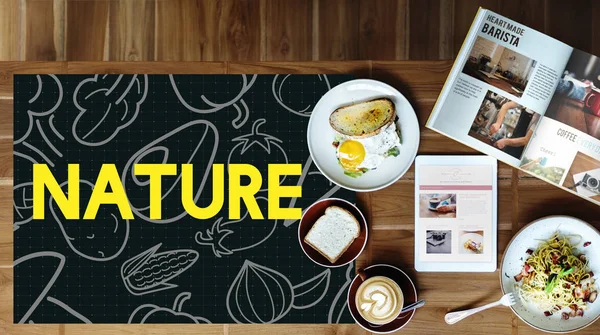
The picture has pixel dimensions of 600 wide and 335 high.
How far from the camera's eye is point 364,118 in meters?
1.19

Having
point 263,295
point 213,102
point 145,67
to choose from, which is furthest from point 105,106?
point 263,295

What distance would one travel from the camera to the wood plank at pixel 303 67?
3.96 feet

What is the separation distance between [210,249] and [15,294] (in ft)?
1.64

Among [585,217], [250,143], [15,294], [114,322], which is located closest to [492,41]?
[585,217]

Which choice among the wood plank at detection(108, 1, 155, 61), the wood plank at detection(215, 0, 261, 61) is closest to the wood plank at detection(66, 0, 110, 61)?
the wood plank at detection(108, 1, 155, 61)

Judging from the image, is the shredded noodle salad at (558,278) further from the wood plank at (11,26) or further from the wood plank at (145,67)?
the wood plank at (11,26)

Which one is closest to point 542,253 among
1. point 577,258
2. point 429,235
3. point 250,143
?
point 577,258

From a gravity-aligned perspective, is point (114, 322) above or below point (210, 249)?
below

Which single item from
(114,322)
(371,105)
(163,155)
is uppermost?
(371,105)

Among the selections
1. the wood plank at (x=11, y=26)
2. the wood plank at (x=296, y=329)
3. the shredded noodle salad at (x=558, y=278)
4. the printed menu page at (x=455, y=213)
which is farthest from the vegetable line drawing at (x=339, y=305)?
the wood plank at (x=11, y=26)

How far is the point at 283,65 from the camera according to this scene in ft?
4.01

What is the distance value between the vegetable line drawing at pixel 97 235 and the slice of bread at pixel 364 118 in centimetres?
59

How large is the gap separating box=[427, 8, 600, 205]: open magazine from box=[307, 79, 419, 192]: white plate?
69 mm

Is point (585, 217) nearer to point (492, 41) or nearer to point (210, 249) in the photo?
point (492, 41)
